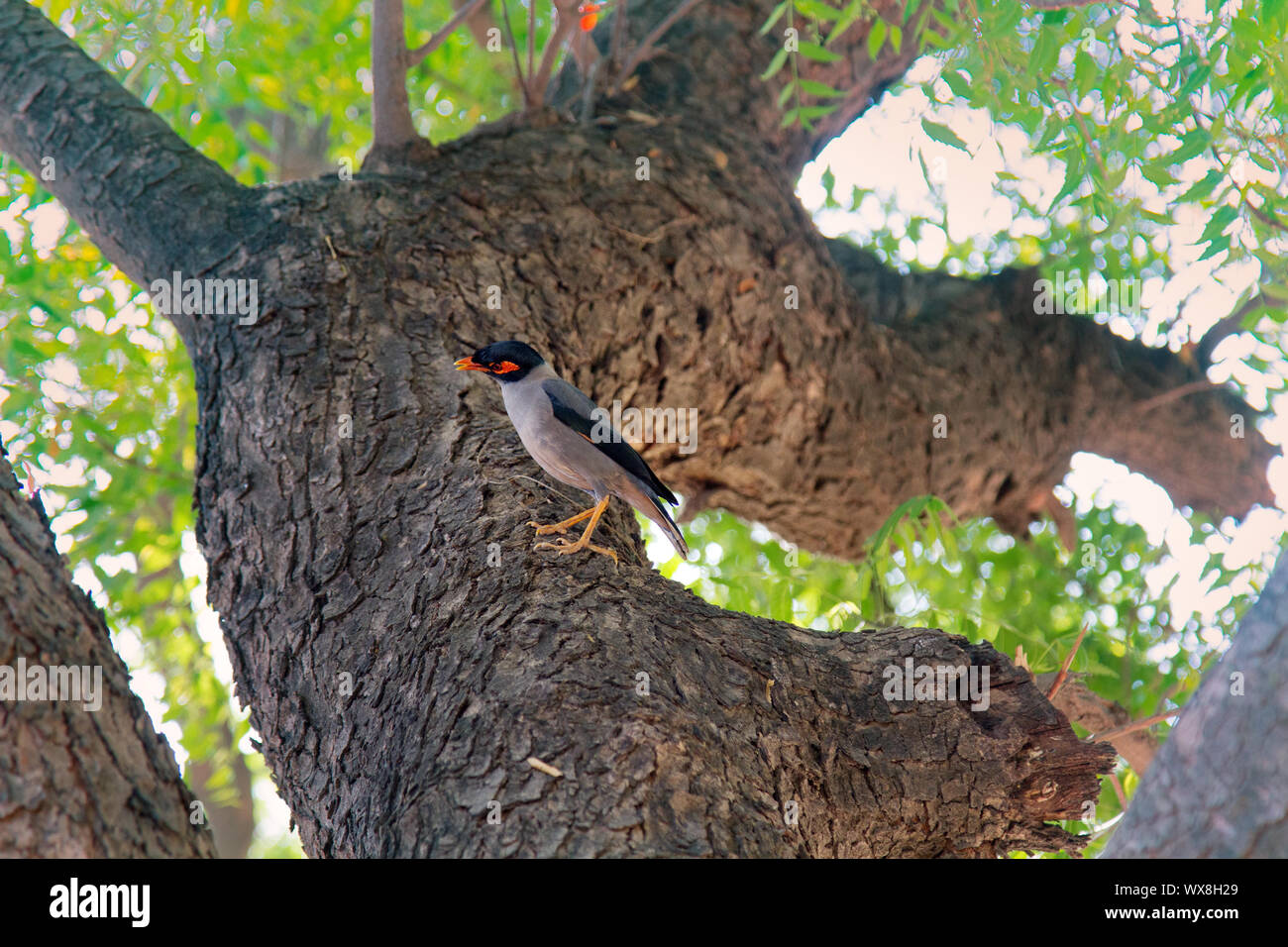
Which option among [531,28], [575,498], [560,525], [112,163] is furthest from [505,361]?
[112,163]

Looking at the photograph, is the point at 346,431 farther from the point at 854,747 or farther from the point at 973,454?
the point at 973,454

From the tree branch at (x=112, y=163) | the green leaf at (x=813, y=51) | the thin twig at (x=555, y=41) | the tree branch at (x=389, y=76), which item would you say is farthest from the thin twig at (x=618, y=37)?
the tree branch at (x=112, y=163)

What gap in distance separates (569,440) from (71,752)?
1657mm

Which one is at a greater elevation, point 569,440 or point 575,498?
point 569,440

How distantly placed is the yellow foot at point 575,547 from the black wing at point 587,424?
422mm

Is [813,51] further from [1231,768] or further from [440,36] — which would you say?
[1231,768]

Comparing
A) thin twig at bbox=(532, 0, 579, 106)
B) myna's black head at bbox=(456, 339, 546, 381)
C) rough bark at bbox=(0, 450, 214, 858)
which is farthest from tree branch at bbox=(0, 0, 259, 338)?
rough bark at bbox=(0, 450, 214, 858)

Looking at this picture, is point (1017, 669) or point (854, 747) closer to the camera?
point (854, 747)

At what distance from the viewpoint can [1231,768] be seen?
1.52 meters

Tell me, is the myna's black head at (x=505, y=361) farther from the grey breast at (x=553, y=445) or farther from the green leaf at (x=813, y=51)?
the green leaf at (x=813, y=51)

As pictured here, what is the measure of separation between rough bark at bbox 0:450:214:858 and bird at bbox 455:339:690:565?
48.1 inches

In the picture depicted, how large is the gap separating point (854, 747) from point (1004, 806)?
1.56 feet

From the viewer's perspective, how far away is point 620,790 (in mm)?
2070
